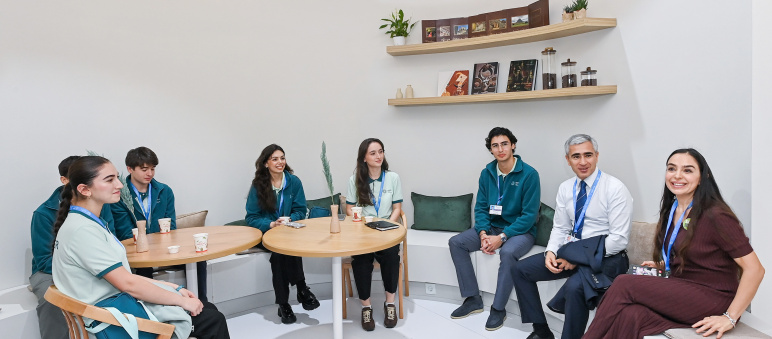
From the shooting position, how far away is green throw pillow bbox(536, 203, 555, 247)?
11.5 feet

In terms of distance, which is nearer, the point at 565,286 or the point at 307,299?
the point at 565,286

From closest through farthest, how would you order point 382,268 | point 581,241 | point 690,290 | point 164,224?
point 690,290, point 581,241, point 164,224, point 382,268

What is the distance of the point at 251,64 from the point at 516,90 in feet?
8.12

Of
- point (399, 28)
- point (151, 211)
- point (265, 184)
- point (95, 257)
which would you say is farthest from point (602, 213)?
point (151, 211)

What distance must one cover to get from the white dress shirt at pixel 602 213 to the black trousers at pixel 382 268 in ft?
3.56

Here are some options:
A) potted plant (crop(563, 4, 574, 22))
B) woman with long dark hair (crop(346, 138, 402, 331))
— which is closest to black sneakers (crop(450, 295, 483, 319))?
woman with long dark hair (crop(346, 138, 402, 331))

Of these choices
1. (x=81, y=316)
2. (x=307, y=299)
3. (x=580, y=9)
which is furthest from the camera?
(x=307, y=299)

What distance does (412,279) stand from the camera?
12.7 ft

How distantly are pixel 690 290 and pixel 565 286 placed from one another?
72 cm

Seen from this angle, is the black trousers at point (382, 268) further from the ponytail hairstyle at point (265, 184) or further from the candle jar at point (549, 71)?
the candle jar at point (549, 71)

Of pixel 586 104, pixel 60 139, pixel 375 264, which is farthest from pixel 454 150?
pixel 60 139

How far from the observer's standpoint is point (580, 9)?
135 inches

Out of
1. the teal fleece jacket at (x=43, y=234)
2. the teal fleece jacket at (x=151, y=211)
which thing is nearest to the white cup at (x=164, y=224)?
the teal fleece jacket at (x=151, y=211)

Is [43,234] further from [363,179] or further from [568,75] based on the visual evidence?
[568,75]
